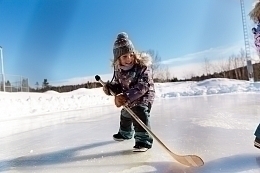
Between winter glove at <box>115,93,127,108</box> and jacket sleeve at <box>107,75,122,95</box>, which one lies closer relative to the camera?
winter glove at <box>115,93,127,108</box>

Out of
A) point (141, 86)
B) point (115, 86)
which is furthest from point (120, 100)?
point (115, 86)

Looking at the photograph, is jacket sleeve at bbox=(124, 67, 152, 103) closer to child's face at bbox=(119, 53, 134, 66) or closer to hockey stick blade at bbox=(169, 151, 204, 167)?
child's face at bbox=(119, 53, 134, 66)

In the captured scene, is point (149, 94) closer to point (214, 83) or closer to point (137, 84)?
point (137, 84)

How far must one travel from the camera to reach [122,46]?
1.72 meters

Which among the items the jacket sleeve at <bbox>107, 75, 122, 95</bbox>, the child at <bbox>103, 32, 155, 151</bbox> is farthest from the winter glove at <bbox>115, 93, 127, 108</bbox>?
the jacket sleeve at <bbox>107, 75, 122, 95</bbox>

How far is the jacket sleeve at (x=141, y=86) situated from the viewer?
1.54 metres

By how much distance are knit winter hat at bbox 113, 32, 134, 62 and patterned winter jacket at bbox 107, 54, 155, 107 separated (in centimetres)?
9

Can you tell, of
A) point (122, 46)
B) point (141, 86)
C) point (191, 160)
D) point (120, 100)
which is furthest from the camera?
point (122, 46)

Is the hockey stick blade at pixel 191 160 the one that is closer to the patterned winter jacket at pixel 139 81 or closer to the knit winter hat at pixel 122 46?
the patterned winter jacket at pixel 139 81

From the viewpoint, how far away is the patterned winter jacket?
1612mm

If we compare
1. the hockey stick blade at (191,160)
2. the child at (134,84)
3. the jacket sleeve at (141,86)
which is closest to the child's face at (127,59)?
the child at (134,84)

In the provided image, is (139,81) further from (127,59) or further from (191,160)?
(191,160)

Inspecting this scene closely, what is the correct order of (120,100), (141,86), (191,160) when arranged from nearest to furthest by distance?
(191,160), (120,100), (141,86)

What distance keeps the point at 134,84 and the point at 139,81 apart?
40 millimetres
